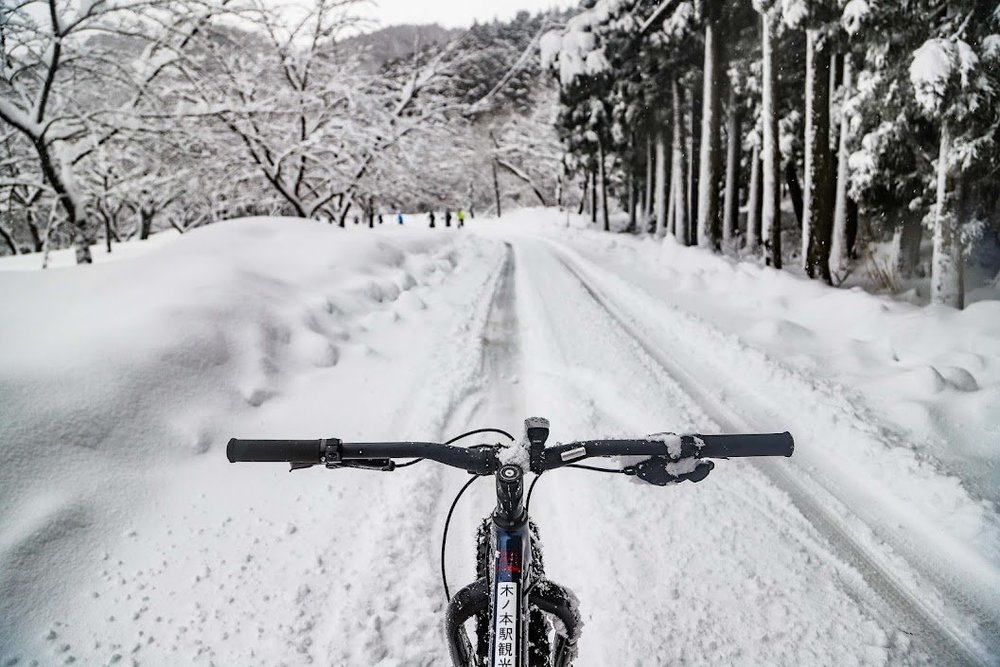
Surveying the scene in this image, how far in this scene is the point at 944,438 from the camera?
15.6 feet

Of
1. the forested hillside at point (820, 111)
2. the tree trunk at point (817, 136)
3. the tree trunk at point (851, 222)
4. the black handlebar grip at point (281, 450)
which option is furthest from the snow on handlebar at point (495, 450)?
the tree trunk at point (851, 222)

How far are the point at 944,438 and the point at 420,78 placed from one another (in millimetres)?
15235

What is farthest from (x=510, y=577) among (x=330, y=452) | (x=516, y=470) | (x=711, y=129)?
(x=711, y=129)

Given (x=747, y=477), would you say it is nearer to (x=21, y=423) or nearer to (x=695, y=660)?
(x=695, y=660)

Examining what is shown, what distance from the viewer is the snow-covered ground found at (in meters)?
2.86

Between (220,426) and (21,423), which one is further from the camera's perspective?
(220,426)

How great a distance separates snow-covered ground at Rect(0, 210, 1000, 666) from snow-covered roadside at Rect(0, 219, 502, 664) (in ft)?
0.07

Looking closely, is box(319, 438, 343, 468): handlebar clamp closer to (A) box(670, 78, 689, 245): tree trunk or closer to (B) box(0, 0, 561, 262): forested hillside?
(B) box(0, 0, 561, 262): forested hillside

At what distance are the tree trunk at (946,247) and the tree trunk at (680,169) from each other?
37.5 feet

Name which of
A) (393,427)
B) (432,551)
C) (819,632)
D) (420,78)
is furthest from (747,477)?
(420,78)

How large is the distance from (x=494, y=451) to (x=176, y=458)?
12.6 ft

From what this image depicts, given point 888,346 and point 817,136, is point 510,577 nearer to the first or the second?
point 888,346

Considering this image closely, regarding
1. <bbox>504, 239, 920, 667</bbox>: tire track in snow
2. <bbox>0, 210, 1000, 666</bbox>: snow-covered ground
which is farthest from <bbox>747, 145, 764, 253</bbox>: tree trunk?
<bbox>504, 239, 920, 667</bbox>: tire track in snow

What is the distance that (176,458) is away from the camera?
4.33m
